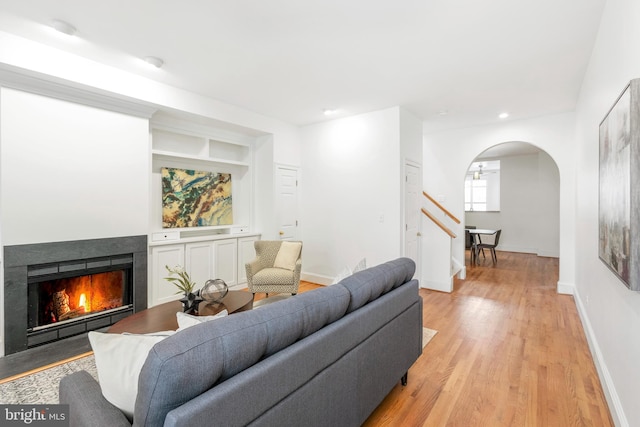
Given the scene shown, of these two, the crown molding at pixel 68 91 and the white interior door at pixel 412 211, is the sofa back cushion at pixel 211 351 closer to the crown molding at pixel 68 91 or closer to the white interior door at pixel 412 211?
the crown molding at pixel 68 91

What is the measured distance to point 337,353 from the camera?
57.3 inches

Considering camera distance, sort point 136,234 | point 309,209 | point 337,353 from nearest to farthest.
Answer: point 337,353
point 136,234
point 309,209

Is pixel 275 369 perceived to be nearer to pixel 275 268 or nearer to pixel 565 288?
pixel 275 268

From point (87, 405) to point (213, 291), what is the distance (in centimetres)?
176

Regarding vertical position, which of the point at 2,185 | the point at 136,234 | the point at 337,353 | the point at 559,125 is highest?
the point at 559,125

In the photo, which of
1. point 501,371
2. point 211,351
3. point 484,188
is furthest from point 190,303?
point 484,188

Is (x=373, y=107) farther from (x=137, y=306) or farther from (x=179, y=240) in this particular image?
(x=137, y=306)

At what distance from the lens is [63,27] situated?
244cm

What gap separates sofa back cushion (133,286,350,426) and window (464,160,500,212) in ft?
28.8

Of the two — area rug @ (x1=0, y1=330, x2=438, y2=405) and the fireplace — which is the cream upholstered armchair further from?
area rug @ (x1=0, y1=330, x2=438, y2=405)

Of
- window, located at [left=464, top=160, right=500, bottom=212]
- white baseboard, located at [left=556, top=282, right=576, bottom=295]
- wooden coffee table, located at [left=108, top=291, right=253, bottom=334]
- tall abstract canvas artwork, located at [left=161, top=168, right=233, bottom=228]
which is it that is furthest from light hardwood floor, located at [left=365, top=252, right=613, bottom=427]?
window, located at [left=464, top=160, right=500, bottom=212]

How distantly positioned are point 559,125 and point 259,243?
4.77 meters

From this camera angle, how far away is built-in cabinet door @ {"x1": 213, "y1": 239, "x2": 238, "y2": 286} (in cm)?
448

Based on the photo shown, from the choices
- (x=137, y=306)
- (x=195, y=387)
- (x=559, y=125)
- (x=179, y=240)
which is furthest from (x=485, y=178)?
(x=195, y=387)
